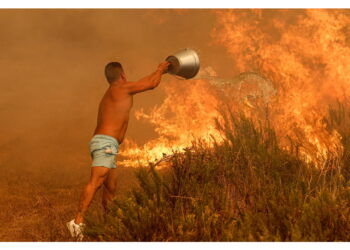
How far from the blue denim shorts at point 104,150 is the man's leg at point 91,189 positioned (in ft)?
0.19

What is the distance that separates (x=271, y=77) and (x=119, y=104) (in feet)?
11.0

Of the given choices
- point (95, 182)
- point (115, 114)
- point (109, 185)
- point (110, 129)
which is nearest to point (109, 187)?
point (109, 185)

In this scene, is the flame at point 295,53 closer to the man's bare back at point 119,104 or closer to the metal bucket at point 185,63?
the metal bucket at point 185,63

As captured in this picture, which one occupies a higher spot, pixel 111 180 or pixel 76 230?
pixel 111 180

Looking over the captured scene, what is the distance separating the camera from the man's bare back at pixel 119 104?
384 cm

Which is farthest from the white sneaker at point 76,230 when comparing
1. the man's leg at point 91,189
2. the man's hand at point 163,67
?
the man's hand at point 163,67

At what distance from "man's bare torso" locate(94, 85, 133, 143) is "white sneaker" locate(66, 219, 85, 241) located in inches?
35.2

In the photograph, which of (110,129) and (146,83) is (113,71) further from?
(110,129)

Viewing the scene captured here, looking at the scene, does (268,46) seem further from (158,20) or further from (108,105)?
(108,105)

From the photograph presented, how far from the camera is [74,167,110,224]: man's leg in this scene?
138 inches

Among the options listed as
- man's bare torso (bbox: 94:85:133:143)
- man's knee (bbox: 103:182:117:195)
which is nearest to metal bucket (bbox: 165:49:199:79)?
man's bare torso (bbox: 94:85:133:143)

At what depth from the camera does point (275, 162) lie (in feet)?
12.7

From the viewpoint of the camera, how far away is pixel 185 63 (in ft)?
12.8

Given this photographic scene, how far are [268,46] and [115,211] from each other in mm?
4469
